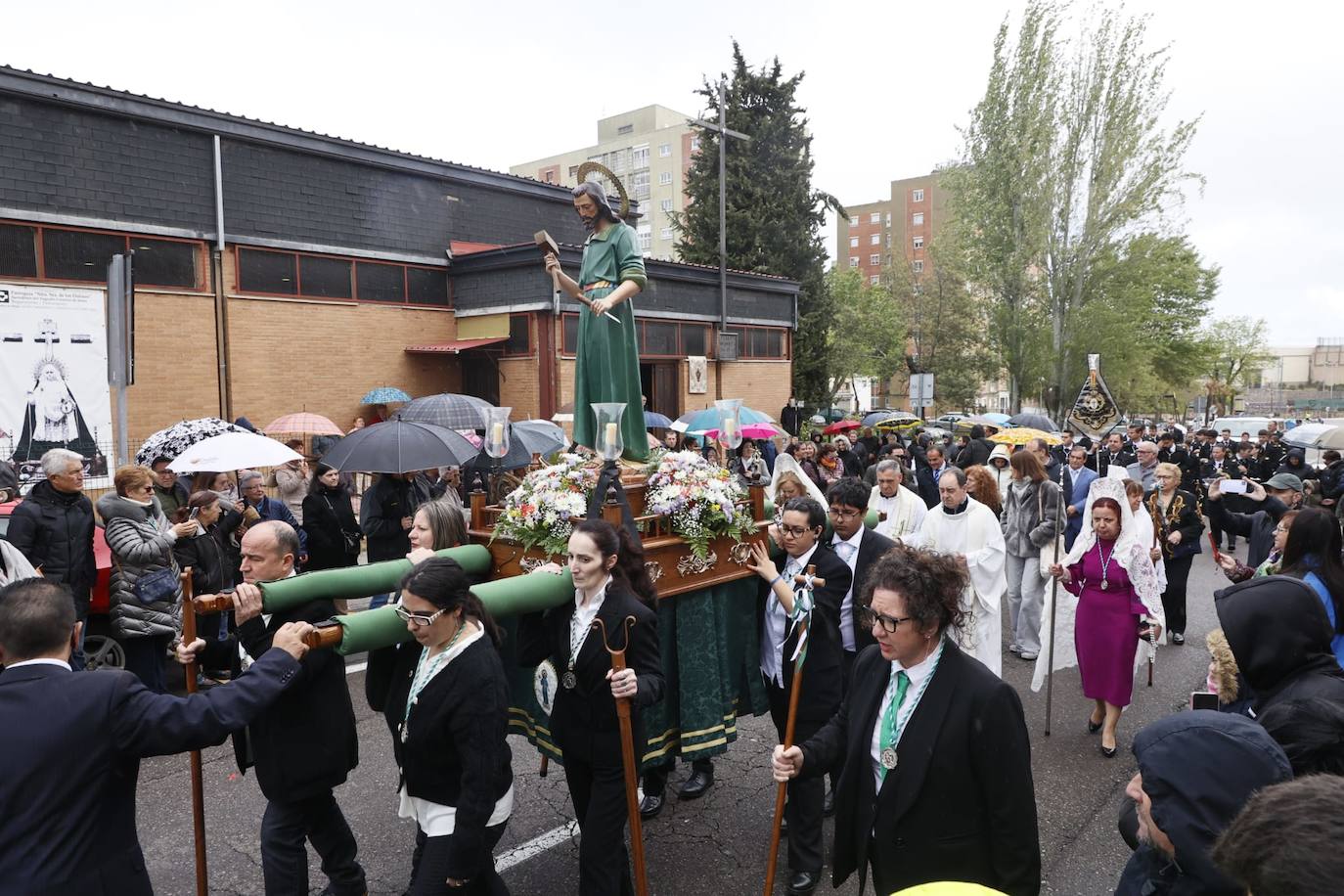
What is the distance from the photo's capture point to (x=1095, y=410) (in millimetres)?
10648

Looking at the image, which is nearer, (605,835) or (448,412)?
(605,835)

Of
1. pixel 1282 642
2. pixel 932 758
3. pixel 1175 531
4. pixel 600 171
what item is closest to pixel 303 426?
pixel 600 171

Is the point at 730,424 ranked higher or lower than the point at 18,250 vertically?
lower

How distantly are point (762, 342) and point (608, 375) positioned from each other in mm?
20721

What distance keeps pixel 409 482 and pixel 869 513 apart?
182 inches

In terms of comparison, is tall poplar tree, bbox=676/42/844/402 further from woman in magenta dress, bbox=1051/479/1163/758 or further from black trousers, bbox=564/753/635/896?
black trousers, bbox=564/753/635/896

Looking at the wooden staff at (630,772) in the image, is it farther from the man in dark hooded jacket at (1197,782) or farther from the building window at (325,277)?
the building window at (325,277)

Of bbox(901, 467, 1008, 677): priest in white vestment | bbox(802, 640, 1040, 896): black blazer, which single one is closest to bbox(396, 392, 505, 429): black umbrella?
bbox(901, 467, 1008, 677): priest in white vestment

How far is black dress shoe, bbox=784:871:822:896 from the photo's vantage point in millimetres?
4258

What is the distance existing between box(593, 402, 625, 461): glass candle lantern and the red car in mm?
4443

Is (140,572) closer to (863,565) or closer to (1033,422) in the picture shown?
(863,565)

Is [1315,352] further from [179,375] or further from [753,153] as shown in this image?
[179,375]

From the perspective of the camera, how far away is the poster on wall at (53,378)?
530 inches

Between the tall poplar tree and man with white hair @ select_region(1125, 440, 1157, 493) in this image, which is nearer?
man with white hair @ select_region(1125, 440, 1157, 493)
